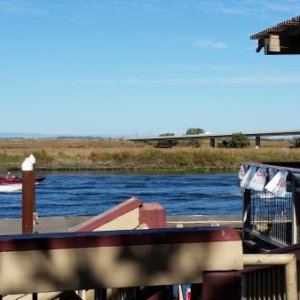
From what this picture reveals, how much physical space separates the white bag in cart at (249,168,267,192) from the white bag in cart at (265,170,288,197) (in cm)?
73

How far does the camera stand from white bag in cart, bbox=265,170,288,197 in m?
11.4

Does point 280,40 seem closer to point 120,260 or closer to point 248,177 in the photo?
point 248,177

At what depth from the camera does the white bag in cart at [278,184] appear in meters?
11.4

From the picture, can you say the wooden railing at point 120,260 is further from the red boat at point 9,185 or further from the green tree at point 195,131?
the green tree at point 195,131

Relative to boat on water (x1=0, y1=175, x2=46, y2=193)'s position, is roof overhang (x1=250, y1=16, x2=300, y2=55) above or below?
above

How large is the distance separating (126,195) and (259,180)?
33790 mm

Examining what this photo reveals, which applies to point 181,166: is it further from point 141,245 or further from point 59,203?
point 141,245

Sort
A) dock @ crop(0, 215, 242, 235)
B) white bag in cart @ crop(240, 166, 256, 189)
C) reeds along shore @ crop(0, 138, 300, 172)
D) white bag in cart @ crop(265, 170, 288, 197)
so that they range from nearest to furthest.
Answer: white bag in cart @ crop(265, 170, 288, 197)
white bag in cart @ crop(240, 166, 256, 189)
dock @ crop(0, 215, 242, 235)
reeds along shore @ crop(0, 138, 300, 172)

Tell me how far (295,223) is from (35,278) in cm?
978

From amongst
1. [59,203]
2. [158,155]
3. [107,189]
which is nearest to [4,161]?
[158,155]

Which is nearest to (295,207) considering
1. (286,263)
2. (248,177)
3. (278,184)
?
(278,184)

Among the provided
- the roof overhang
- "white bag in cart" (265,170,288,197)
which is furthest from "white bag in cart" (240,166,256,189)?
the roof overhang

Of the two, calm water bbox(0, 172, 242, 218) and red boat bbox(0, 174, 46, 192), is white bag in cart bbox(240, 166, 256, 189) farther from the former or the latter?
red boat bbox(0, 174, 46, 192)

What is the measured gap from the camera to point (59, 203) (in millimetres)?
40562
